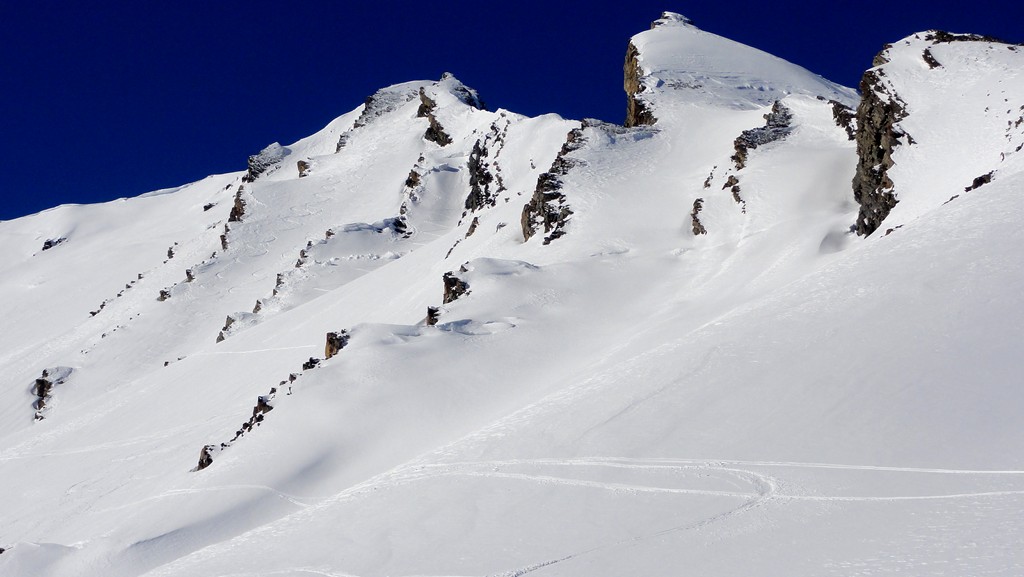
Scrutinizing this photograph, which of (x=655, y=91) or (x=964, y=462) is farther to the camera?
(x=655, y=91)

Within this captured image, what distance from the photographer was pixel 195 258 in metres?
75.6

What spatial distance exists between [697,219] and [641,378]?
1538 cm

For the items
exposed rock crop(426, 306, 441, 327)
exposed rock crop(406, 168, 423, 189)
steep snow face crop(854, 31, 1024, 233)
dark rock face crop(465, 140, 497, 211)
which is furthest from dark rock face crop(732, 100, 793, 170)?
exposed rock crop(406, 168, 423, 189)

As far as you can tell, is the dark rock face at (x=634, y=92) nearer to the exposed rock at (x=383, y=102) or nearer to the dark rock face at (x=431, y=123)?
the dark rock face at (x=431, y=123)

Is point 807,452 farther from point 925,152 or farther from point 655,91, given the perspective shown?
Result: point 655,91

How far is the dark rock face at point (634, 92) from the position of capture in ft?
161

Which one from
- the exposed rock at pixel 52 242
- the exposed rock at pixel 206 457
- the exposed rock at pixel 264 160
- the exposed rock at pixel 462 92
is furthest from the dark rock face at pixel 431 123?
the exposed rock at pixel 206 457

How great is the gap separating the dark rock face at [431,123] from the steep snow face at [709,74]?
20778 mm

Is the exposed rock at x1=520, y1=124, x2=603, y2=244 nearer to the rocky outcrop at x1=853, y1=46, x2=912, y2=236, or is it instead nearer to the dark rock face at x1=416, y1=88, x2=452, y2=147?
the rocky outcrop at x1=853, y1=46, x2=912, y2=236

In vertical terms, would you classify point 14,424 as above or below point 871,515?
above

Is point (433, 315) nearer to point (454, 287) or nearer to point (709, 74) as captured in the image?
point (454, 287)

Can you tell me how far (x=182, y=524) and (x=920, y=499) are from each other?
16840 mm

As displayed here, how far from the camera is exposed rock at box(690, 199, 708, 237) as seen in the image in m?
36.1

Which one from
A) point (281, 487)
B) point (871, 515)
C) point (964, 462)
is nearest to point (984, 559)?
point (871, 515)
